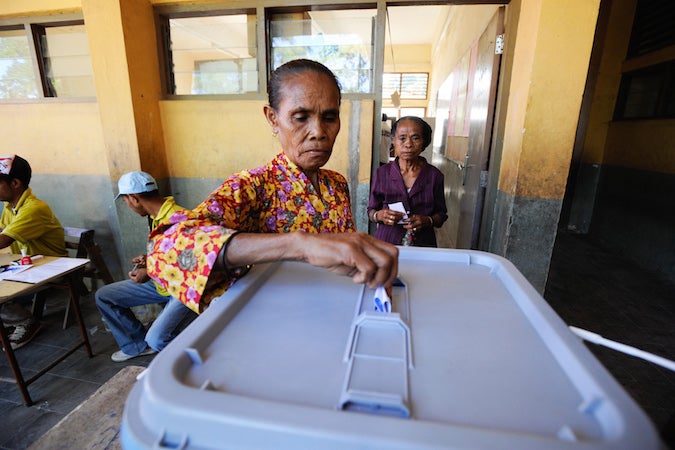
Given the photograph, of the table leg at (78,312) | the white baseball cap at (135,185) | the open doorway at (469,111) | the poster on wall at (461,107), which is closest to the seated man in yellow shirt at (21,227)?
the table leg at (78,312)

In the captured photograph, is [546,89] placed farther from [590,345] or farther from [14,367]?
[14,367]

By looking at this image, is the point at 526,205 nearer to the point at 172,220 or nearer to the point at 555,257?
the point at 172,220

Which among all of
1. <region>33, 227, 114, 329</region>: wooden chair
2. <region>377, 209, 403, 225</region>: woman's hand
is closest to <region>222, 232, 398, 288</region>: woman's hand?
<region>377, 209, 403, 225</region>: woman's hand

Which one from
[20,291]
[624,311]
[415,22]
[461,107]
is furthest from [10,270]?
[415,22]

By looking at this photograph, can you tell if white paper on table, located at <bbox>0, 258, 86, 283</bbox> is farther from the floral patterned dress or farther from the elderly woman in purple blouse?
the elderly woman in purple blouse

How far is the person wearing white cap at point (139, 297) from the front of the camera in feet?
7.42

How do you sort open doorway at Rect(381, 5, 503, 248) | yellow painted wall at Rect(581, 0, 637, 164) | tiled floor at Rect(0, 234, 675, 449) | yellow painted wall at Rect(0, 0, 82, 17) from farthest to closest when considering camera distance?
yellow painted wall at Rect(581, 0, 637, 164)
yellow painted wall at Rect(0, 0, 82, 17)
open doorway at Rect(381, 5, 503, 248)
tiled floor at Rect(0, 234, 675, 449)

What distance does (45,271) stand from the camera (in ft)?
7.66

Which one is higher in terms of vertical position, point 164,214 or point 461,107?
point 461,107

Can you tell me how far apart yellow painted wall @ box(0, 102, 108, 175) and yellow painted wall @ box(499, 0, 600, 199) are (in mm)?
3999

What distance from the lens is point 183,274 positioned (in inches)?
31.0

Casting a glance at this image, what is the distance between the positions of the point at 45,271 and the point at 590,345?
4.40m

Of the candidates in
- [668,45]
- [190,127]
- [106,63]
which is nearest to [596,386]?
[190,127]

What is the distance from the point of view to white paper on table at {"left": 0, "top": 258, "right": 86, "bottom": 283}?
2197mm
